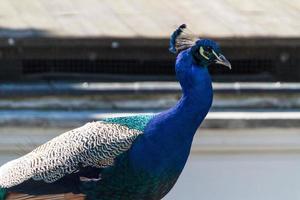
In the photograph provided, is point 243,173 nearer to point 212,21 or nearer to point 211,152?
point 211,152

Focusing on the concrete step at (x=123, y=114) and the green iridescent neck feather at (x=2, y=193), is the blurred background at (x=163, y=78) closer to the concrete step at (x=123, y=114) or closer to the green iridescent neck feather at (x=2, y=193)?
the concrete step at (x=123, y=114)

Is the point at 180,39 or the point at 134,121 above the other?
the point at 180,39

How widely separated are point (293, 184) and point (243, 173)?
24cm

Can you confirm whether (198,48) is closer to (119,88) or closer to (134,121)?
(134,121)

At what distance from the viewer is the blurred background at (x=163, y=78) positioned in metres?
4.10

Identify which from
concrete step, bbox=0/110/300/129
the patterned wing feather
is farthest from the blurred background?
the patterned wing feather

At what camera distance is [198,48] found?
340 centimetres

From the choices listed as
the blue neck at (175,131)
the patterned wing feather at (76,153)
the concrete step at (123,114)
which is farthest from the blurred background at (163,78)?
the blue neck at (175,131)

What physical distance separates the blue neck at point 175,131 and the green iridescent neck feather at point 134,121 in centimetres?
3

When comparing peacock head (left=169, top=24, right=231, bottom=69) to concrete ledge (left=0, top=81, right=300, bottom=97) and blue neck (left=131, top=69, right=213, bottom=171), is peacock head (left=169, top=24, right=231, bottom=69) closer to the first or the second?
blue neck (left=131, top=69, right=213, bottom=171)

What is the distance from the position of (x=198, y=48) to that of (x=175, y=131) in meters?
0.32

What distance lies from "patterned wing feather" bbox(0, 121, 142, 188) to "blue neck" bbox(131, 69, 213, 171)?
6cm

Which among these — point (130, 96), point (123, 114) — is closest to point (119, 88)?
point (130, 96)

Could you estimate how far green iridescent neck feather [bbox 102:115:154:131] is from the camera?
350cm
